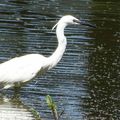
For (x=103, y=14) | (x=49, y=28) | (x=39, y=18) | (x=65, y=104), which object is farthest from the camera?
(x=103, y=14)

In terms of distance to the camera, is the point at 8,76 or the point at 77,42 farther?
the point at 77,42

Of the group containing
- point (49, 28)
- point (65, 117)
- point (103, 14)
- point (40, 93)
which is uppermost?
point (103, 14)

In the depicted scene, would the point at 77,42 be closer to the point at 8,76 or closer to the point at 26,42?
the point at 26,42

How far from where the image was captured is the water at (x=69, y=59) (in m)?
12.0

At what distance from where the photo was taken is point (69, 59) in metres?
15.8

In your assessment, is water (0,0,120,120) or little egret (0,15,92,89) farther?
little egret (0,15,92,89)

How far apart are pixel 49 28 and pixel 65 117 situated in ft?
29.4

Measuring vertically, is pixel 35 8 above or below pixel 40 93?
above

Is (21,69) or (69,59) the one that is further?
(69,59)

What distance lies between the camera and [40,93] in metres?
12.9

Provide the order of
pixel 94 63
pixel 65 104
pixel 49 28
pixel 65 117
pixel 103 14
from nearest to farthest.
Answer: pixel 65 117 → pixel 65 104 → pixel 94 63 → pixel 49 28 → pixel 103 14

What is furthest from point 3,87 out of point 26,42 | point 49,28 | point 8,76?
point 49,28

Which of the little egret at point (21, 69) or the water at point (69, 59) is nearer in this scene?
the water at point (69, 59)

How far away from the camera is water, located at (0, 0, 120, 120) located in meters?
12.0
